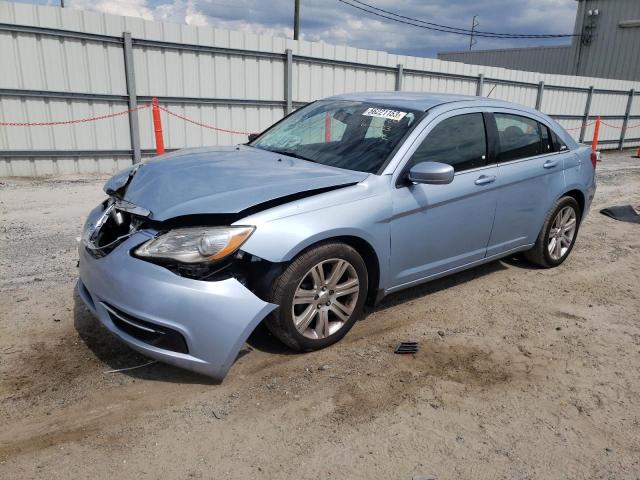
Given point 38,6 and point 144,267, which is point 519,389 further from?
point 38,6

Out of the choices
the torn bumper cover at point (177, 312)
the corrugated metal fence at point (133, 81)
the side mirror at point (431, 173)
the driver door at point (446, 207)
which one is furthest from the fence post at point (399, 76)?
the torn bumper cover at point (177, 312)

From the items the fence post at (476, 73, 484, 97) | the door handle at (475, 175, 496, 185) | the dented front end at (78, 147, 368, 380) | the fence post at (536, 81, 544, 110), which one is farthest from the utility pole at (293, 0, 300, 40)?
the dented front end at (78, 147, 368, 380)

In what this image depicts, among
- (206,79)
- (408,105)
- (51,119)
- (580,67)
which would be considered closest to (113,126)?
(51,119)

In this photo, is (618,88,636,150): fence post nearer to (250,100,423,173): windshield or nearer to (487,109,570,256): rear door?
(487,109,570,256): rear door

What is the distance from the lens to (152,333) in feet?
8.93

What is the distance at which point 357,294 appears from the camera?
338 cm

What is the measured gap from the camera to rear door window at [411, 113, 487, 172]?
12.2 ft

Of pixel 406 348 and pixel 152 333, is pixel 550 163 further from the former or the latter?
pixel 152 333

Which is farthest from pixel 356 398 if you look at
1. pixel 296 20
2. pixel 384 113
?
pixel 296 20

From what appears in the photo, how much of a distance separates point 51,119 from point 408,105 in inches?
308

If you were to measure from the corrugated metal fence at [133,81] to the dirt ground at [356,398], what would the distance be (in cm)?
594

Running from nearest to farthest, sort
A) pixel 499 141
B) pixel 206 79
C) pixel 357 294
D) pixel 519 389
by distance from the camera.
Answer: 1. pixel 519 389
2. pixel 357 294
3. pixel 499 141
4. pixel 206 79

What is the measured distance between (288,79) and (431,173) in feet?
30.0

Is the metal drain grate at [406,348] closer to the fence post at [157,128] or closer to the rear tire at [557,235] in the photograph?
the rear tire at [557,235]
